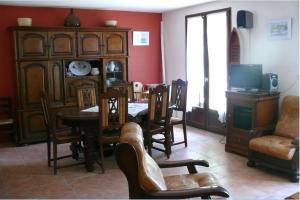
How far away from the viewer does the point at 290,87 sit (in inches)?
175

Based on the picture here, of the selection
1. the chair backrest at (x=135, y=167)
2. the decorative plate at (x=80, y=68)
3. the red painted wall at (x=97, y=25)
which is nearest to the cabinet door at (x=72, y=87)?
the decorative plate at (x=80, y=68)

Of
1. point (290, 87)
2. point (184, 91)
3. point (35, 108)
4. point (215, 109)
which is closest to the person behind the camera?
point (290, 87)

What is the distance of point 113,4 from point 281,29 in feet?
9.27

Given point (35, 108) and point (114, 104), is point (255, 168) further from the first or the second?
point (35, 108)

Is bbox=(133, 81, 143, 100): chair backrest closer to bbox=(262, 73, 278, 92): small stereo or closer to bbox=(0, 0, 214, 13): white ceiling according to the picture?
bbox=(0, 0, 214, 13): white ceiling

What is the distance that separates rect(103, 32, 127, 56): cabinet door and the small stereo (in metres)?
2.70

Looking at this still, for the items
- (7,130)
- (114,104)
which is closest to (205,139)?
(114,104)

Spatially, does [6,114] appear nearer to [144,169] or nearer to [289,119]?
[144,169]

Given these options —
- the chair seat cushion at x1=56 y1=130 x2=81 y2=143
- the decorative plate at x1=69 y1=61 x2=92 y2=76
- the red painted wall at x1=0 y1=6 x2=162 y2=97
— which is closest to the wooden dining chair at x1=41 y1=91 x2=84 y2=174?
the chair seat cushion at x1=56 y1=130 x2=81 y2=143

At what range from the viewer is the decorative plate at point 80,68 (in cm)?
589

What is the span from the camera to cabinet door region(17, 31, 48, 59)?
5.25 m

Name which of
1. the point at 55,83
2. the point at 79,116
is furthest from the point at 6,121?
the point at 79,116

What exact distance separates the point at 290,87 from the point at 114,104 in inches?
93.6

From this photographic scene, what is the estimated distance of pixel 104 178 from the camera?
155 inches
